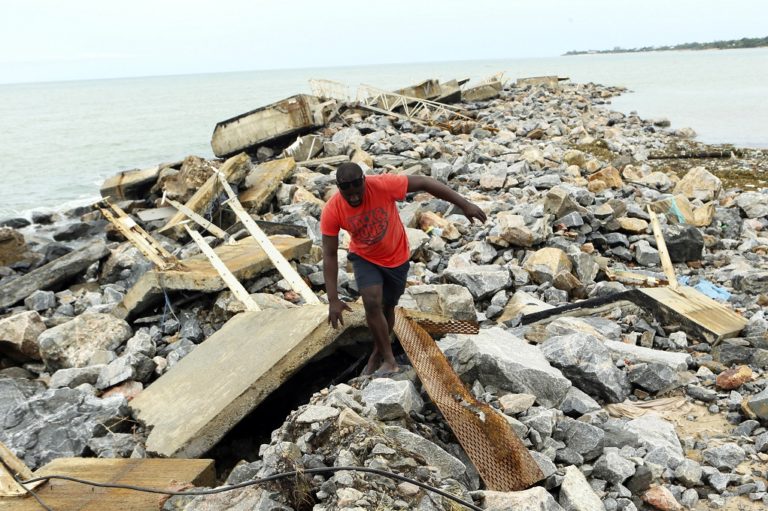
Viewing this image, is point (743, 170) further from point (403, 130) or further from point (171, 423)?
point (171, 423)

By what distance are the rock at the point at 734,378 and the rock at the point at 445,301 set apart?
1.80 meters

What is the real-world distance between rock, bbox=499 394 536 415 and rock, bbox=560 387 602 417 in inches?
9.6

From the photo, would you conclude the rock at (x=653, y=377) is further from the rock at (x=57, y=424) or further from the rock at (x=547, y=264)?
the rock at (x=57, y=424)

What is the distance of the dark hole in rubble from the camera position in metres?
3.82

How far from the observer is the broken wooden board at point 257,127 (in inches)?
611

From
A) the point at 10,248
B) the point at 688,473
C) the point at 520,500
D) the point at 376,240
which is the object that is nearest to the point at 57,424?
the point at 376,240

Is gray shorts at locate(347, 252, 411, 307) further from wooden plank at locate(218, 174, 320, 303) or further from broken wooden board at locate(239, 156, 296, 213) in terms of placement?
broken wooden board at locate(239, 156, 296, 213)

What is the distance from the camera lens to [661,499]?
2707mm

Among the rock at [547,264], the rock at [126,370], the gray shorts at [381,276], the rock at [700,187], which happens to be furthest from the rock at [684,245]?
the rock at [126,370]

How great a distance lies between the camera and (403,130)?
17.5m

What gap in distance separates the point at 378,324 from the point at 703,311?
113 inches

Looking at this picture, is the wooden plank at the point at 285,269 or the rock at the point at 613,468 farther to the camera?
the wooden plank at the point at 285,269

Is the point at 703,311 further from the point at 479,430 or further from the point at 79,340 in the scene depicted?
the point at 79,340

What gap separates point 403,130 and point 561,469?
15.4 meters
